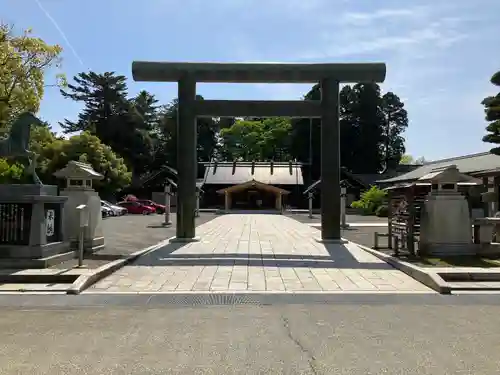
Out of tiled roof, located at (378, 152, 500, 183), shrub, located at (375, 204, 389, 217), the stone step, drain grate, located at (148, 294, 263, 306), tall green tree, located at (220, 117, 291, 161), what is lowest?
drain grate, located at (148, 294, 263, 306)

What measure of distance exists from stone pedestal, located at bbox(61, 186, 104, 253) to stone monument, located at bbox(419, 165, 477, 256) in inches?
335

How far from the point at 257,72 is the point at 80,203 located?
6.69 m

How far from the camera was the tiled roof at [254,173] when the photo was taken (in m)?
62.2

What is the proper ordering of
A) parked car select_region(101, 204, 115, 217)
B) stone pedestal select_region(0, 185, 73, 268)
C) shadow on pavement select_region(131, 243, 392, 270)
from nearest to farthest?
stone pedestal select_region(0, 185, 73, 268)
shadow on pavement select_region(131, 243, 392, 270)
parked car select_region(101, 204, 115, 217)

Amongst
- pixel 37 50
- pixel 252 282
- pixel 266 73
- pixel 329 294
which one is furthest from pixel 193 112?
pixel 37 50

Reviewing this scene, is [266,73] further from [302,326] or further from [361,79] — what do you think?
[302,326]

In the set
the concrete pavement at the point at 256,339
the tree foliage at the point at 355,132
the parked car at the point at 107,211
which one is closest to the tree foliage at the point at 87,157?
the parked car at the point at 107,211

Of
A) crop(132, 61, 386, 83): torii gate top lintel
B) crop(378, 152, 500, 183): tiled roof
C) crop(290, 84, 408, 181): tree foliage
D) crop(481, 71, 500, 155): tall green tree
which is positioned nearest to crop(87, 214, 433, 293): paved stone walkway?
crop(132, 61, 386, 83): torii gate top lintel

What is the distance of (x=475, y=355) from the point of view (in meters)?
5.34

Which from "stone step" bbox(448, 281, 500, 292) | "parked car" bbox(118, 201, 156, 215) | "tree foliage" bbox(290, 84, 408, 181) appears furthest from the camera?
"tree foliage" bbox(290, 84, 408, 181)

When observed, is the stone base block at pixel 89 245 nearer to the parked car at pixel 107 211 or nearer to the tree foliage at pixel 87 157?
the parked car at pixel 107 211

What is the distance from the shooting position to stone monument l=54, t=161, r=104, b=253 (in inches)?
544

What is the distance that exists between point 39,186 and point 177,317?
5.98 meters

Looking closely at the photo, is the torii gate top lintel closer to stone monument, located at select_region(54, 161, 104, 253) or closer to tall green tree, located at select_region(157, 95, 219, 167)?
stone monument, located at select_region(54, 161, 104, 253)
